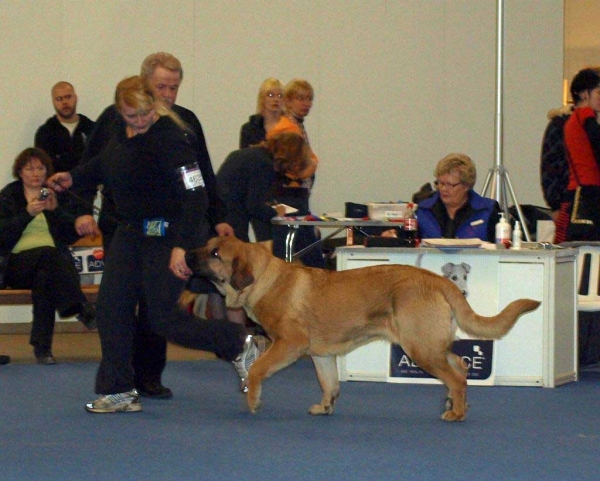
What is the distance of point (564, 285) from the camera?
236 inches

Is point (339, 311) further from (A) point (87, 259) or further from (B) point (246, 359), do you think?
(A) point (87, 259)

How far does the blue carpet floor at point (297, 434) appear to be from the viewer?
3.70 meters

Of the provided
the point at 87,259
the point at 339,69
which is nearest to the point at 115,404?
the point at 87,259

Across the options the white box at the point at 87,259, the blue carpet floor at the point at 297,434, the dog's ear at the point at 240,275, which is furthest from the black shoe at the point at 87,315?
the dog's ear at the point at 240,275

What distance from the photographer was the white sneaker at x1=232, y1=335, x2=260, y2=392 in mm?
5023

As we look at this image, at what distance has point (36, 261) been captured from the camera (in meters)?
6.84

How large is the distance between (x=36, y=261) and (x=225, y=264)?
8.46 feet

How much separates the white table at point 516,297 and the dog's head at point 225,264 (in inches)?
59.1

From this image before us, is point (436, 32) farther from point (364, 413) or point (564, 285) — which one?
point (364, 413)

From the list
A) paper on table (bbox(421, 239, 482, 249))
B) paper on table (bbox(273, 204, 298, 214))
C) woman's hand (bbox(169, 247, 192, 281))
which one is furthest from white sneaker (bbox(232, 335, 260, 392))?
paper on table (bbox(273, 204, 298, 214))

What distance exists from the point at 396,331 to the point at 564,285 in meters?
1.72

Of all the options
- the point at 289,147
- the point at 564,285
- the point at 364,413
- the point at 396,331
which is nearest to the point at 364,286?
the point at 396,331

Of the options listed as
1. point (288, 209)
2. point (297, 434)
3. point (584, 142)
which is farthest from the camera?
point (288, 209)

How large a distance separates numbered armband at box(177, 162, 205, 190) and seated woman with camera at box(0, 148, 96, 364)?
235 centimetres
